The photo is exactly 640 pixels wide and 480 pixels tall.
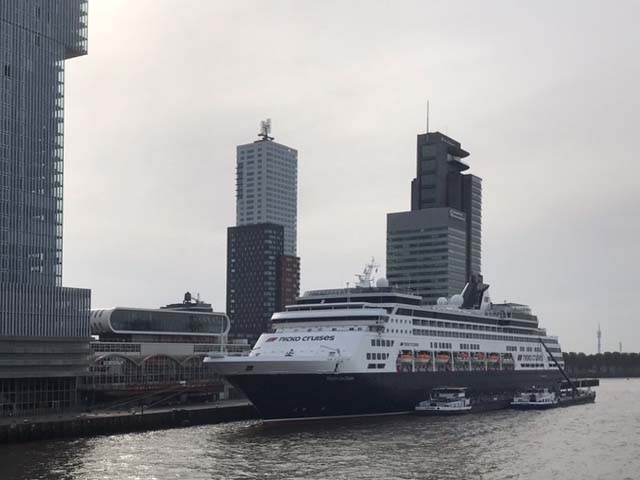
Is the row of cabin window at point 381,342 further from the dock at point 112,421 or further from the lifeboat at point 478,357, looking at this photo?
the lifeboat at point 478,357

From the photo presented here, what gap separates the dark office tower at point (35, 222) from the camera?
342ft

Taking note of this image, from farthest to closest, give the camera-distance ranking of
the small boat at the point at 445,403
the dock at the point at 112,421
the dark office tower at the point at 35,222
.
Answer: the small boat at the point at 445,403 → the dark office tower at the point at 35,222 → the dock at the point at 112,421

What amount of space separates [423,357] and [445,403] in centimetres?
703

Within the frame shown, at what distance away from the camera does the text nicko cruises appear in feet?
322

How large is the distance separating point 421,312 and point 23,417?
54495 mm

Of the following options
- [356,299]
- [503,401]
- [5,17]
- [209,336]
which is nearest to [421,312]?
[356,299]

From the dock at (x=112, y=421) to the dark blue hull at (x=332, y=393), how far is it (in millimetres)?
8976

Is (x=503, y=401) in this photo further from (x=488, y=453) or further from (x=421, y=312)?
(x=488, y=453)

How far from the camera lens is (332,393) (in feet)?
327

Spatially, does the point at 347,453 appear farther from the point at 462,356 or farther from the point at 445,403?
the point at 462,356

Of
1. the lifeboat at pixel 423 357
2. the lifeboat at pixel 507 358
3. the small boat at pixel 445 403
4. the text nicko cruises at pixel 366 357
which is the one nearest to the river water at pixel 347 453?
the text nicko cruises at pixel 366 357

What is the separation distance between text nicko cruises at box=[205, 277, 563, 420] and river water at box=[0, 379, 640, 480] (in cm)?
368

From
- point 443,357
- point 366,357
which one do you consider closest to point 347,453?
point 366,357

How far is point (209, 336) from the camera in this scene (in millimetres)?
142875
